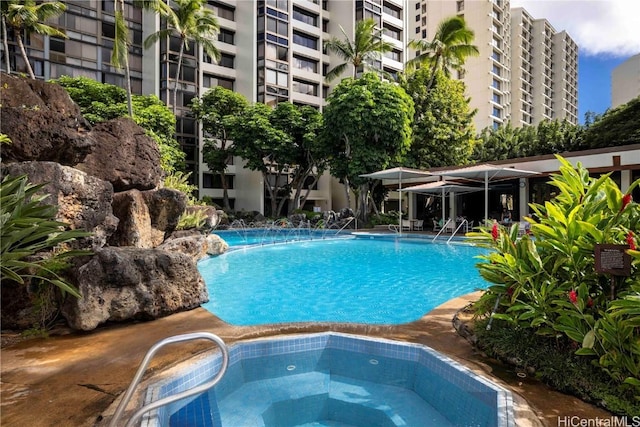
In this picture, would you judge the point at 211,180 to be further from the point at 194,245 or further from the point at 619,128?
the point at 619,128

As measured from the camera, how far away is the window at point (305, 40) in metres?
32.2

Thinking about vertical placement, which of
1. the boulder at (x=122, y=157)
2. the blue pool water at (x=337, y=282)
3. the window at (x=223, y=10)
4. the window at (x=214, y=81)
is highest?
the window at (x=223, y=10)

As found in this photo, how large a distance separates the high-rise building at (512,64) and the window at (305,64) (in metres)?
18.3

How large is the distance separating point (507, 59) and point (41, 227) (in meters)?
59.5

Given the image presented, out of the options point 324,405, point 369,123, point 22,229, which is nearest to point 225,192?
point 369,123

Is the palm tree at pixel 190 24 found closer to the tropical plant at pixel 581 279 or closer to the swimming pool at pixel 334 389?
the swimming pool at pixel 334 389

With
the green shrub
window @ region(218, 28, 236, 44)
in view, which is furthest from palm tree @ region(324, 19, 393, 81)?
the green shrub

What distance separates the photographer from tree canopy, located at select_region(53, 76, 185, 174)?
72.0 ft

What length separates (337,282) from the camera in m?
8.75

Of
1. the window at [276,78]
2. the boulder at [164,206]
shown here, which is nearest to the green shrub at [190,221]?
the boulder at [164,206]

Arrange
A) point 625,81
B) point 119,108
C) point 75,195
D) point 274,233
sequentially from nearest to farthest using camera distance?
point 75,195
point 119,108
point 274,233
point 625,81

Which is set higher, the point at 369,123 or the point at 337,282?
the point at 369,123

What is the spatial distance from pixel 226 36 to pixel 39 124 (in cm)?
2876

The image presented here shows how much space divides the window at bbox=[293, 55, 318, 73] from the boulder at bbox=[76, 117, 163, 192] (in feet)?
86.3
